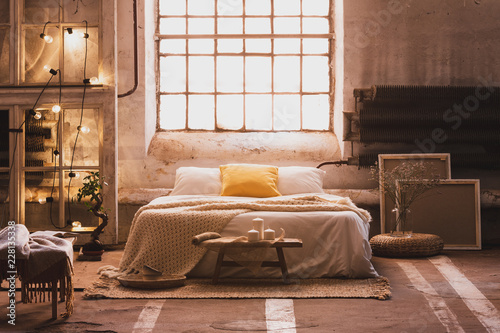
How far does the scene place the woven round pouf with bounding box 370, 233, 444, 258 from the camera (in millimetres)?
5961

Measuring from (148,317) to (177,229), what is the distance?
1.32m

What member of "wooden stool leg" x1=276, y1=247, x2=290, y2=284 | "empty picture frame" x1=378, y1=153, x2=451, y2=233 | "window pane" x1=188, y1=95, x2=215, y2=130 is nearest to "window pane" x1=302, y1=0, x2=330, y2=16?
"window pane" x1=188, y1=95, x2=215, y2=130

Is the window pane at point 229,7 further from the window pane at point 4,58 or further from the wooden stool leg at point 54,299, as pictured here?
the wooden stool leg at point 54,299

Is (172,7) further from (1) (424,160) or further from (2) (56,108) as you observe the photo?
(1) (424,160)

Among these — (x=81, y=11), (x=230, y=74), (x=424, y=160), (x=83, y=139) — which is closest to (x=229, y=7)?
(x=230, y=74)

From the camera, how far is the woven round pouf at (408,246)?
5961mm

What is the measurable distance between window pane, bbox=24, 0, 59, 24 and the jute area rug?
3213 mm

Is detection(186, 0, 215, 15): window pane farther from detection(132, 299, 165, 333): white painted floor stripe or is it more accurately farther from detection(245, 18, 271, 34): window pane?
detection(132, 299, 165, 333): white painted floor stripe

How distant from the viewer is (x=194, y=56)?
7754mm

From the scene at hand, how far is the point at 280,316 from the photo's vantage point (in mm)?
3812

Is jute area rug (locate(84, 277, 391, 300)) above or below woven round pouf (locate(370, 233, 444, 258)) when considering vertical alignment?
below

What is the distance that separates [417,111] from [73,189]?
3.75 metres

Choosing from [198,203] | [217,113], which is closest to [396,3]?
[217,113]

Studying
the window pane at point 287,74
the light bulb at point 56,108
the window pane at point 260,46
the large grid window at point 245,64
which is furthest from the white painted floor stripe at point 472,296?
the light bulb at point 56,108
